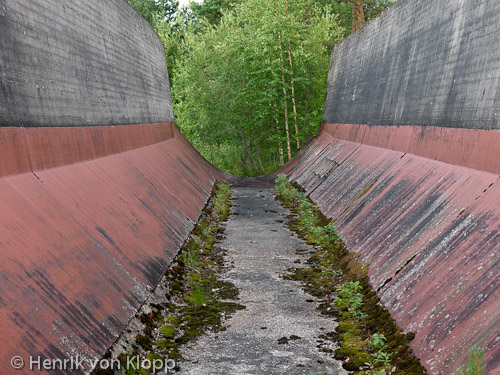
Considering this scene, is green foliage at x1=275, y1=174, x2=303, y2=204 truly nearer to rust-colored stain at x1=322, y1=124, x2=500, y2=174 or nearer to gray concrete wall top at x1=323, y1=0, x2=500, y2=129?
gray concrete wall top at x1=323, y1=0, x2=500, y2=129

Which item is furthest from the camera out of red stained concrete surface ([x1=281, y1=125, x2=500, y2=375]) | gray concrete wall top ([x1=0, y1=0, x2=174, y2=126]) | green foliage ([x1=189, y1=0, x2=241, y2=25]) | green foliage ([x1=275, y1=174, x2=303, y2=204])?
green foliage ([x1=189, y1=0, x2=241, y2=25])

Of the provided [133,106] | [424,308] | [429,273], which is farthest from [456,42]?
[133,106]

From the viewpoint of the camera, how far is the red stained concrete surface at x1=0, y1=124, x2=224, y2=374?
11.4 feet

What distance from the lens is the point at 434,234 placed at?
5.32m

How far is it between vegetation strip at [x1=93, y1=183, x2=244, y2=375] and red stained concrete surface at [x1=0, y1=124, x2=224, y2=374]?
0.70ft

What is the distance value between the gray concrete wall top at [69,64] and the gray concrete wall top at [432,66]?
5214 mm

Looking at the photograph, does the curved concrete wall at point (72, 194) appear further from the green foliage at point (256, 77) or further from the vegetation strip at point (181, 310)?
the green foliage at point (256, 77)

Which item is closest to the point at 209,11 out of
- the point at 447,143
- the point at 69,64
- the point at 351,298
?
the point at 69,64

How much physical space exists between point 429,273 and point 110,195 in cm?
396

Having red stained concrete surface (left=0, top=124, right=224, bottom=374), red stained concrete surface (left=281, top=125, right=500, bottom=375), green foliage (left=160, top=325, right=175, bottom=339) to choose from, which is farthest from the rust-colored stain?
red stained concrete surface (left=0, top=124, right=224, bottom=374)

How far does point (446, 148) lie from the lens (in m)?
6.87

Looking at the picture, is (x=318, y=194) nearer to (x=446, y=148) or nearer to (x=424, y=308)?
(x=446, y=148)

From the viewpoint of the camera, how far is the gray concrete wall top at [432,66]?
614 centimetres

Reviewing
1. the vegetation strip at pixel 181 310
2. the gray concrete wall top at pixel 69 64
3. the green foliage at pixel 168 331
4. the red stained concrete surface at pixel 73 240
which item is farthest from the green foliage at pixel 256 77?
the green foliage at pixel 168 331
